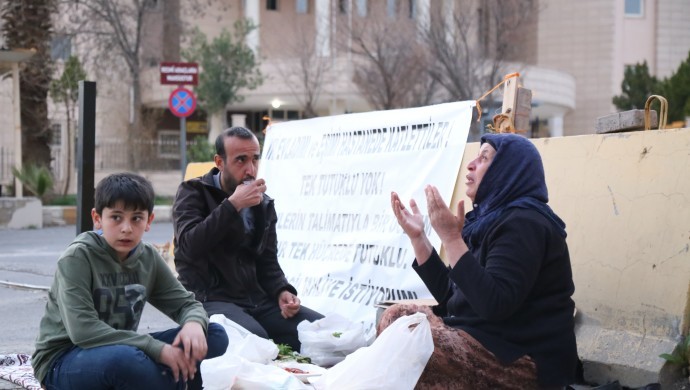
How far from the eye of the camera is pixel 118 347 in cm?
343

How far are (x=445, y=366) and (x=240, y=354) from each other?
125cm

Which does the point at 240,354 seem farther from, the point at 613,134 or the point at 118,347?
the point at 613,134

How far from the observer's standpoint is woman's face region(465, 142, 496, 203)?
3949mm

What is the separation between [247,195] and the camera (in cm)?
491

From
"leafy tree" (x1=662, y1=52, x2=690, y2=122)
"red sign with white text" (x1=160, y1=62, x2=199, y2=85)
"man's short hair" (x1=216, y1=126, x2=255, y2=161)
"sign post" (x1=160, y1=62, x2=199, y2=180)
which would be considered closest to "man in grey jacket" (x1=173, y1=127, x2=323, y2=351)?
"man's short hair" (x1=216, y1=126, x2=255, y2=161)

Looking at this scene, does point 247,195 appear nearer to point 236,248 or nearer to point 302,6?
point 236,248

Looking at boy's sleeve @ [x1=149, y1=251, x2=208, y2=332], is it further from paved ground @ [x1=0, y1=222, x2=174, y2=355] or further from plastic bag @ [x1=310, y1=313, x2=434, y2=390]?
paved ground @ [x1=0, y1=222, x2=174, y2=355]

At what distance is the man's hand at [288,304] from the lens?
17.5ft

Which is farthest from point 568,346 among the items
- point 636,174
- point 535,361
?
point 636,174

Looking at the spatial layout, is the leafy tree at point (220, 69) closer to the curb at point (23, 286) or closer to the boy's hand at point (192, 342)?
the curb at point (23, 286)

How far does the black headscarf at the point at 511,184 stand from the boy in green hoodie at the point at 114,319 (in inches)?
51.4

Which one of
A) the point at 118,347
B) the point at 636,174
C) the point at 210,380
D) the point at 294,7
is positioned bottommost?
the point at 210,380

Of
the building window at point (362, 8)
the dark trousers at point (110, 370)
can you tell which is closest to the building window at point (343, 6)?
the building window at point (362, 8)

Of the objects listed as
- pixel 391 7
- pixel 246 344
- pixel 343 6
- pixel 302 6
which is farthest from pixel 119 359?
pixel 302 6
